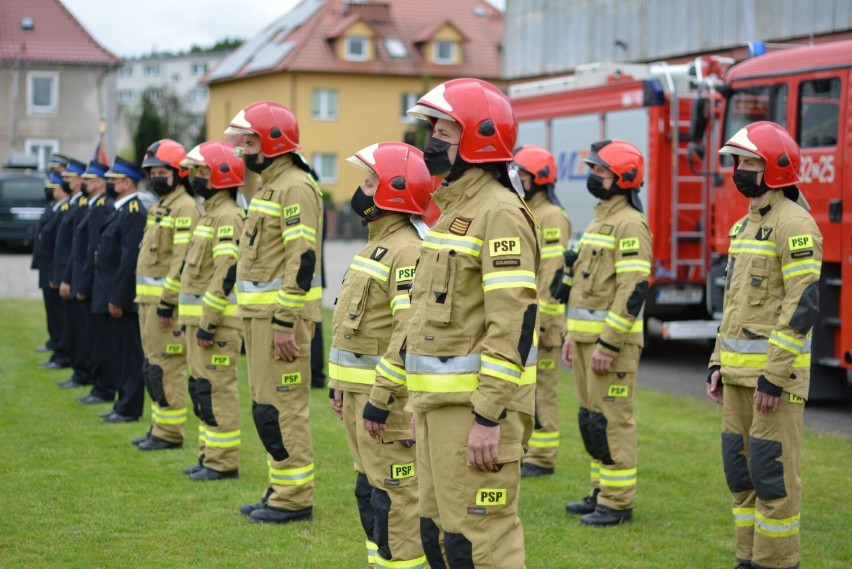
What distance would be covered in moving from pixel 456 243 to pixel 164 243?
5640mm

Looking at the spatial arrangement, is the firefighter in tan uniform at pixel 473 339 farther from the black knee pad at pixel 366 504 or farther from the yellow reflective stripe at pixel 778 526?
the yellow reflective stripe at pixel 778 526

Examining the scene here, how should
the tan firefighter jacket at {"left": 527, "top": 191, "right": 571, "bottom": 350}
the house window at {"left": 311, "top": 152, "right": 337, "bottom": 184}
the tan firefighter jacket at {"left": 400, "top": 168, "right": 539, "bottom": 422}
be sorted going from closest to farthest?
the tan firefighter jacket at {"left": 400, "top": 168, "right": 539, "bottom": 422} < the tan firefighter jacket at {"left": 527, "top": 191, "right": 571, "bottom": 350} < the house window at {"left": 311, "top": 152, "right": 337, "bottom": 184}

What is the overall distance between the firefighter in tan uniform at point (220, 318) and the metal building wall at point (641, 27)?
15.3 metres

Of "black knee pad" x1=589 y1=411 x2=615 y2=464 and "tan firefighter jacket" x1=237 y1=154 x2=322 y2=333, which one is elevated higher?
"tan firefighter jacket" x1=237 y1=154 x2=322 y2=333

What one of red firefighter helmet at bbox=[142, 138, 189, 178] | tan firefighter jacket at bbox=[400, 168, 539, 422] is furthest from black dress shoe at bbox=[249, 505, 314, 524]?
red firefighter helmet at bbox=[142, 138, 189, 178]

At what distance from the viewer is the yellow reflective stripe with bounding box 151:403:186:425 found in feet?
33.0

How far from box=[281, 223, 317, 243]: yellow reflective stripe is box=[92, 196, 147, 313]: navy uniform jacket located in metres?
3.72

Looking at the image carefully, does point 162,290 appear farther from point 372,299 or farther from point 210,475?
point 372,299

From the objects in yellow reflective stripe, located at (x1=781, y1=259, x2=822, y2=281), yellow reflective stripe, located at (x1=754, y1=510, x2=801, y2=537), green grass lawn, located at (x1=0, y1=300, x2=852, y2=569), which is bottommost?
green grass lawn, located at (x1=0, y1=300, x2=852, y2=569)

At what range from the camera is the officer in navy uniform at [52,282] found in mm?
14616

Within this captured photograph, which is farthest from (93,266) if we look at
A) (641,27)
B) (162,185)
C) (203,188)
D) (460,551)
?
(641,27)

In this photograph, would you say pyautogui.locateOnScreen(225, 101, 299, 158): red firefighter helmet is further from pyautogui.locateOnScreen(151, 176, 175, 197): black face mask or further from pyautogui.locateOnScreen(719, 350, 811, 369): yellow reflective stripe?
pyautogui.locateOnScreen(719, 350, 811, 369): yellow reflective stripe

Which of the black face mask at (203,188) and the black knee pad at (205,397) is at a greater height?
the black face mask at (203,188)

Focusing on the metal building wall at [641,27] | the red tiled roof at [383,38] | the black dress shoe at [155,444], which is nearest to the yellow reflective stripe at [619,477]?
the black dress shoe at [155,444]
